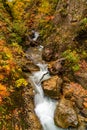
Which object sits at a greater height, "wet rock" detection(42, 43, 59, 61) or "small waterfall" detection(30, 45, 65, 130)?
"wet rock" detection(42, 43, 59, 61)

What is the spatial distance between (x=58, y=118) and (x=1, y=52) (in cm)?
403

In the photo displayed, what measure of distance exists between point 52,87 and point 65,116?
5.48ft

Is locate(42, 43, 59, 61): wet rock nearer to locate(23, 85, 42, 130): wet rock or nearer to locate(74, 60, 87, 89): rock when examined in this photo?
locate(74, 60, 87, 89): rock

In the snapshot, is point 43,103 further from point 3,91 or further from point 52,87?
point 3,91

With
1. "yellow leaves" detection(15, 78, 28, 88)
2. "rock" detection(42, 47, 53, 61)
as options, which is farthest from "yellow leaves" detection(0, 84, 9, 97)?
"rock" detection(42, 47, 53, 61)

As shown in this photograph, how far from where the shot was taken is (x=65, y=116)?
31.9 feet

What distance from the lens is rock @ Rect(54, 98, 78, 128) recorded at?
A: 9703 millimetres

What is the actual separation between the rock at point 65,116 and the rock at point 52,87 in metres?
0.83

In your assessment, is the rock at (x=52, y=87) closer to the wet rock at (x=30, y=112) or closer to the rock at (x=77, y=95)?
the rock at (x=77, y=95)

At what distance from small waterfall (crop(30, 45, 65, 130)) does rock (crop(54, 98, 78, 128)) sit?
0.99 feet

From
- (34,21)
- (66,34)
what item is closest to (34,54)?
(66,34)

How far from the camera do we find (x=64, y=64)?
486 inches

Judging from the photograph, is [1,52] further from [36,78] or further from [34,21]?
[34,21]

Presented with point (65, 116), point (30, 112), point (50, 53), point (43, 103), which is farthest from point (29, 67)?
point (65, 116)
